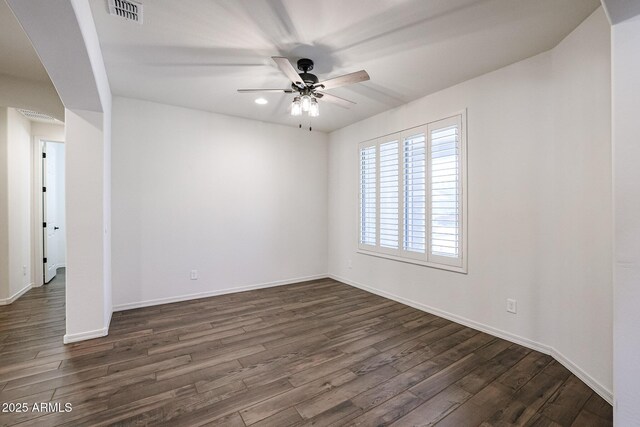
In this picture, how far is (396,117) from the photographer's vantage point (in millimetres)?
4023

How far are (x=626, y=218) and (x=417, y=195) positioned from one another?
2.40 m

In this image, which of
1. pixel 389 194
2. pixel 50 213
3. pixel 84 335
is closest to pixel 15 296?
pixel 50 213

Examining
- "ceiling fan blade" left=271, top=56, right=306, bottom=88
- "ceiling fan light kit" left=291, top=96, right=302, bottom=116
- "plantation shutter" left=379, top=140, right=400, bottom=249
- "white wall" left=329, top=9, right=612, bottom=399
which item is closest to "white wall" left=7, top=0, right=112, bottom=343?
"ceiling fan blade" left=271, top=56, right=306, bottom=88

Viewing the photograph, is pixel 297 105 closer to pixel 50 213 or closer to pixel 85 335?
pixel 85 335

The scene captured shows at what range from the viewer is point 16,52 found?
2674 millimetres

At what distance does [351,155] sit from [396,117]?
1095mm

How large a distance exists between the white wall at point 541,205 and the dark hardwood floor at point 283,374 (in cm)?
31

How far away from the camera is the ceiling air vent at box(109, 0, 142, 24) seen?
1940 mm

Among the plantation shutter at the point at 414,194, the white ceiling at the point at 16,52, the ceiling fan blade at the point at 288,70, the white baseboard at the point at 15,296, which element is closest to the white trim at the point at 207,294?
the white baseboard at the point at 15,296

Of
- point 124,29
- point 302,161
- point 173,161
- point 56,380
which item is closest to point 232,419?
point 56,380

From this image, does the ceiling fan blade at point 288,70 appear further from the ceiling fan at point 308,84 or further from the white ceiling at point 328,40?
the white ceiling at point 328,40

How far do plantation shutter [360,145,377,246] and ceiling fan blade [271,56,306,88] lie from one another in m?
2.03

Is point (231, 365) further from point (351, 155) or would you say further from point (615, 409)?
point (351, 155)

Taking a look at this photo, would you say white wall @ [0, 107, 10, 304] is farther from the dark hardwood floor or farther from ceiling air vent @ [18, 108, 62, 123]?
the dark hardwood floor
